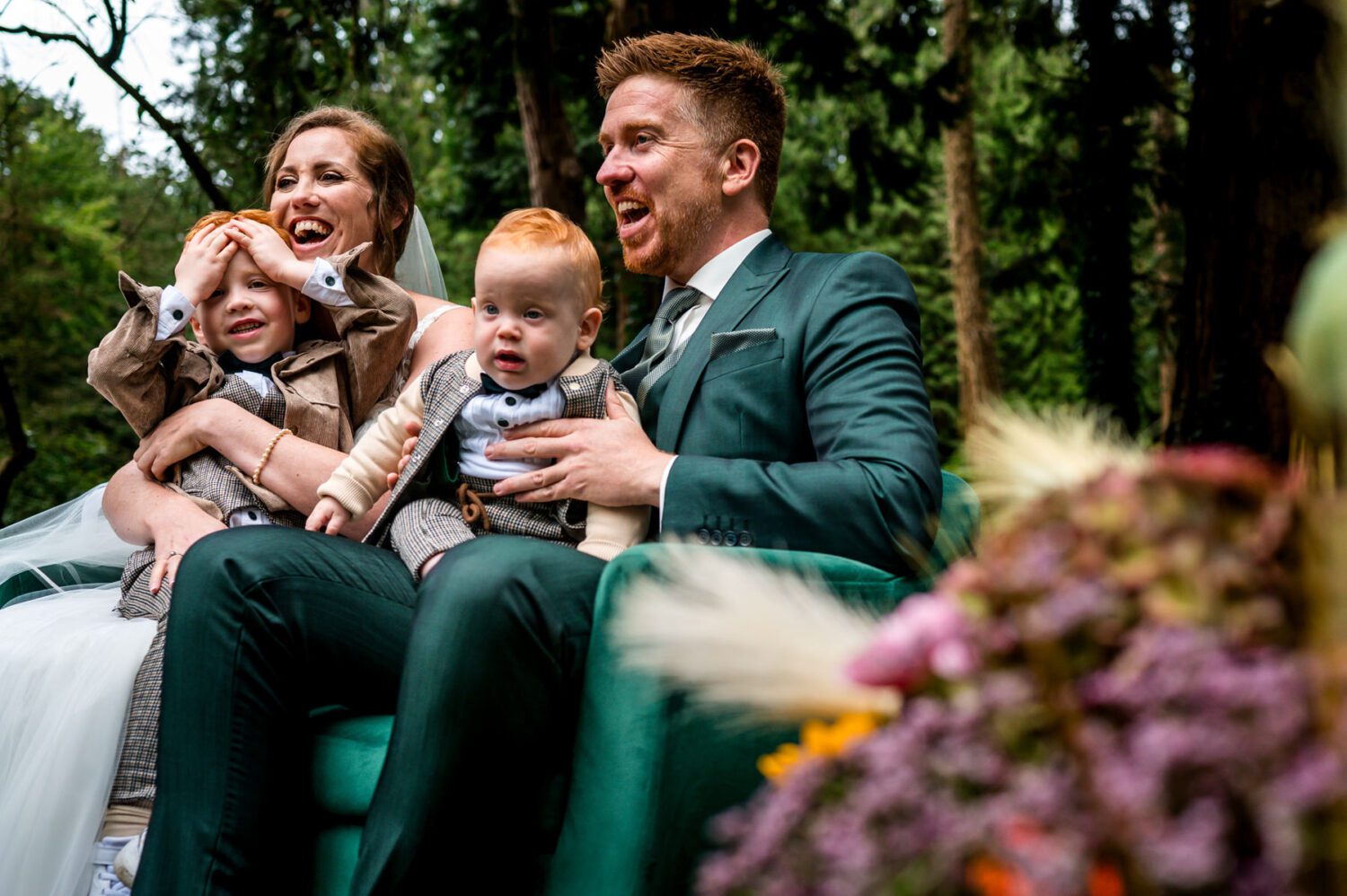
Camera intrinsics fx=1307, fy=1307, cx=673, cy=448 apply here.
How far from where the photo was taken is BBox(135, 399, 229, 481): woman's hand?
2.78 m

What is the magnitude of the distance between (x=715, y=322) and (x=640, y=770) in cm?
113

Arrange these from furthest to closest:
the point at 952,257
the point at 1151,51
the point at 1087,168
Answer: the point at 952,257 < the point at 1087,168 < the point at 1151,51

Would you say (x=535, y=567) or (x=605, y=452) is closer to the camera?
(x=535, y=567)

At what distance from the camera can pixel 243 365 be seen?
298 centimetres

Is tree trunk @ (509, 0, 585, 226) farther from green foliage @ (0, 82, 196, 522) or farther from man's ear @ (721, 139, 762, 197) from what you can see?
green foliage @ (0, 82, 196, 522)

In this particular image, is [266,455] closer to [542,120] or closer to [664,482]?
[664,482]

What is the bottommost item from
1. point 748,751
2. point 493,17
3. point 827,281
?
point 748,751

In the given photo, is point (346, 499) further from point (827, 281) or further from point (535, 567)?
point (827, 281)

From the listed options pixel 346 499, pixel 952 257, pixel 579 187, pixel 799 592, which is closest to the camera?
pixel 799 592

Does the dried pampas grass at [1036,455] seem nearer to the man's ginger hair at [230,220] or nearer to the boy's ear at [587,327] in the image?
the boy's ear at [587,327]

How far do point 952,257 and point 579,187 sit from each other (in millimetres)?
7297

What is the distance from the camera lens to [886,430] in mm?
2398

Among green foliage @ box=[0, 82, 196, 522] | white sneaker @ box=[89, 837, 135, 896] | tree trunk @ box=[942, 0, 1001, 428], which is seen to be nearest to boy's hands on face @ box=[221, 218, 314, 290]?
white sneaker @ box=[89, 837, 135, 896]

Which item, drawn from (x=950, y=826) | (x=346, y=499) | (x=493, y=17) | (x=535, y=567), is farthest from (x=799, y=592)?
(x=493, y=17)
